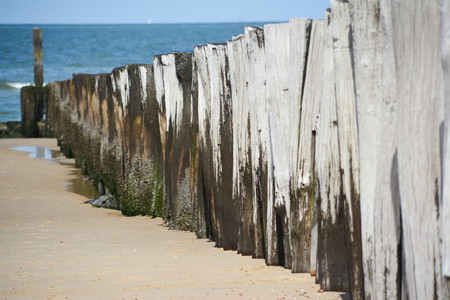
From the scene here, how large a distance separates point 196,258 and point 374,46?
2.18 metres

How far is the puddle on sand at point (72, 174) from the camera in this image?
9.14 m

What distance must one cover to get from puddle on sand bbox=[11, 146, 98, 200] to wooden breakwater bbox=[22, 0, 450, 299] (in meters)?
3.34

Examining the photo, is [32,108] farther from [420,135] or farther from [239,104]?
[420,135]

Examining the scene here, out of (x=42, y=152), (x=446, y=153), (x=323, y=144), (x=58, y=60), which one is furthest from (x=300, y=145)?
(x=58, y=60)

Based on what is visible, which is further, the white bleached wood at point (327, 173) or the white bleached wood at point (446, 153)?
the white bleached wood at point (327, 173)

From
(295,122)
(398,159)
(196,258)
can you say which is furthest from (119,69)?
(398,159)

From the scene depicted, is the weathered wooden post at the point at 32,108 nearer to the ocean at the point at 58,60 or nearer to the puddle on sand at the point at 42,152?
the puddle on sand at the point at 42,152

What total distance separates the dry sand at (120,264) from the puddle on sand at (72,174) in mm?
2068

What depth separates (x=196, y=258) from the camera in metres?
Answer: 4.06

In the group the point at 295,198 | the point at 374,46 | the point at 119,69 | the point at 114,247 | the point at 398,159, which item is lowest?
the point at 114,247

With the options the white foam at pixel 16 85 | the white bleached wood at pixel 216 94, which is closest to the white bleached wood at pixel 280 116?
the white bleached wood at pixel 216 94

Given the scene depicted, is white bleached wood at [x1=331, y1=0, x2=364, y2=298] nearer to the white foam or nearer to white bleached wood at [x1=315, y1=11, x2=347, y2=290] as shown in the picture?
white bleached wood at [x1=315, y1=11, x2=347, y2=290]

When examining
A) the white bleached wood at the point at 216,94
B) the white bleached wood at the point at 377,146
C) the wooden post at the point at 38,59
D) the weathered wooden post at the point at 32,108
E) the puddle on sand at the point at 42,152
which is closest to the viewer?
the white bleached wood at the point at 377,146

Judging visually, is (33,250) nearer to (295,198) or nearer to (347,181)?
(295,198)
